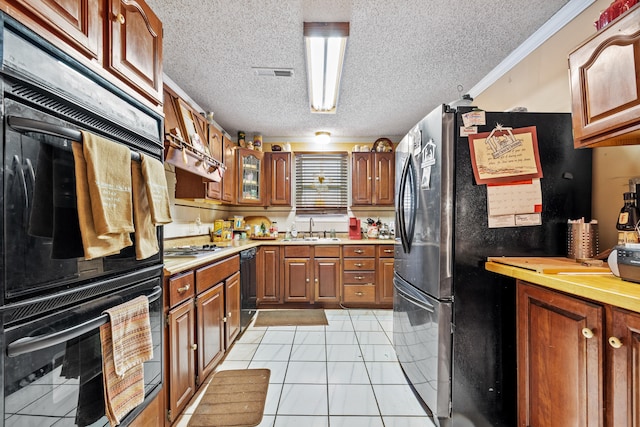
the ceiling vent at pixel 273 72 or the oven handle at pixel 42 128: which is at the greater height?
the ceiling vent at pixel 273 72

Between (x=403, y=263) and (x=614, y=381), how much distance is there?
1243 millimetres

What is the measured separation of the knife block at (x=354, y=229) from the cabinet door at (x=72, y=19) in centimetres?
332

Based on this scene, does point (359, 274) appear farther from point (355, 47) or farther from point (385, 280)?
point (355, 47)

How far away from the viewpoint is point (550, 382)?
1129mm

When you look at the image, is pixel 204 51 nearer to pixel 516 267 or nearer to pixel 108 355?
pixel 108 355

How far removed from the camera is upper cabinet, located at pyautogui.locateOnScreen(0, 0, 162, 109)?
30.6 inches

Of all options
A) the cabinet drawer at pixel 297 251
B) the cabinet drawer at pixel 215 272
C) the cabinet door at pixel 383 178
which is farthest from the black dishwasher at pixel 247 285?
the cabinet door at pixel 383 178

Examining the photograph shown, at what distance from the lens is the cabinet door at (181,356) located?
1488 mm

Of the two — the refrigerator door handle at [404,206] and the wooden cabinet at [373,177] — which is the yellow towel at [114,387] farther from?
the wooden cabinet at [373,177]

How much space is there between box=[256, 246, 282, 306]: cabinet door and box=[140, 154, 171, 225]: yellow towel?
2.42m

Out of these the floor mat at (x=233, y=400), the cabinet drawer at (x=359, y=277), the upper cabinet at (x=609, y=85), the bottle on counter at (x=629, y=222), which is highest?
the upper cabinet at (x=609, y=85)

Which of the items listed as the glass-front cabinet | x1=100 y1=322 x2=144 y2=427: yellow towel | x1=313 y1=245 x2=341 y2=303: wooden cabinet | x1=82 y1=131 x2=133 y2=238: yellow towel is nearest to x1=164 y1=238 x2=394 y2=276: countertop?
Answer: x1=313 y1=245 x2=341 y2=303: wooden cabinet

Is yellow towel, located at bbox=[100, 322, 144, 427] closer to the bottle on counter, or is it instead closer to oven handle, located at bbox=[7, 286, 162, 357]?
oven handle, located at bbox=[7, 286, 162, 357]

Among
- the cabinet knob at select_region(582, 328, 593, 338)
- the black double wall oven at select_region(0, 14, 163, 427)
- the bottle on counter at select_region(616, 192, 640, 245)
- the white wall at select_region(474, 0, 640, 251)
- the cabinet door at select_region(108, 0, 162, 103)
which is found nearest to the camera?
the black double wall oven at select_region(0, 14, 163, 427)
